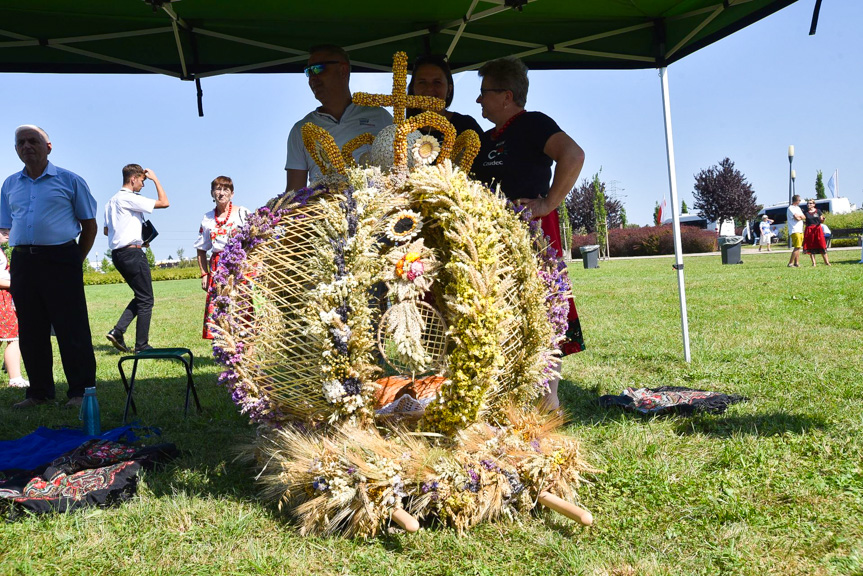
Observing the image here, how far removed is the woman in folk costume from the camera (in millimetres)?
6484

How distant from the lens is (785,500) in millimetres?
3070

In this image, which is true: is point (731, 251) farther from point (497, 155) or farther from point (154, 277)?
point (154, 277)

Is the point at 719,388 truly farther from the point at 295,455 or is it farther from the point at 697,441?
the point at 295,455

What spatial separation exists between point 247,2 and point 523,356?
318 cm

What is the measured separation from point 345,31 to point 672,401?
3757mm

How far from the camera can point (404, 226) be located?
3129 mm

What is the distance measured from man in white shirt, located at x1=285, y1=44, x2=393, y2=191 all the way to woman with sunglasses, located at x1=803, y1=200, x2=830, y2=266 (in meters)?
16.5

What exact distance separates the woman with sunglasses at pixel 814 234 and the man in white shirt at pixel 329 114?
54.3 feet

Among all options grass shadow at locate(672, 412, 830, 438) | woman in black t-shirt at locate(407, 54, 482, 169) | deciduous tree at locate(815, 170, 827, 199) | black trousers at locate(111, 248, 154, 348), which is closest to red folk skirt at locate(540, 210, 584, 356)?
woman in black t-shirt at locate(407, 54, 482, 169)

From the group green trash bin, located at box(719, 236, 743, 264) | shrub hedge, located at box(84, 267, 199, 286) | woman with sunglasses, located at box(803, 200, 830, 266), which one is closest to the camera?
woman with sunglasses, located at box(803, 200, 830, 266)

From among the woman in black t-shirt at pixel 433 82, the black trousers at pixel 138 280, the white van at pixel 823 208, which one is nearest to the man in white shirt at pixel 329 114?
the woman in black t-shirt at pixel 433 82

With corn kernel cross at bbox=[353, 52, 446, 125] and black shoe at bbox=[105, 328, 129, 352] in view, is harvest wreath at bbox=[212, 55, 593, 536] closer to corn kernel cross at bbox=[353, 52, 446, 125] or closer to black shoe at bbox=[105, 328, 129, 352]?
corn kernel cross at bbox=[353, 52, 446, 125]

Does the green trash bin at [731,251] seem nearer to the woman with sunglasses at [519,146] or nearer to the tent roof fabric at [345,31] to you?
the tent roof fabric at [345,31]

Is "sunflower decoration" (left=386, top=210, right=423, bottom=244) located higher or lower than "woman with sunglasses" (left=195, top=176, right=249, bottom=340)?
lower
